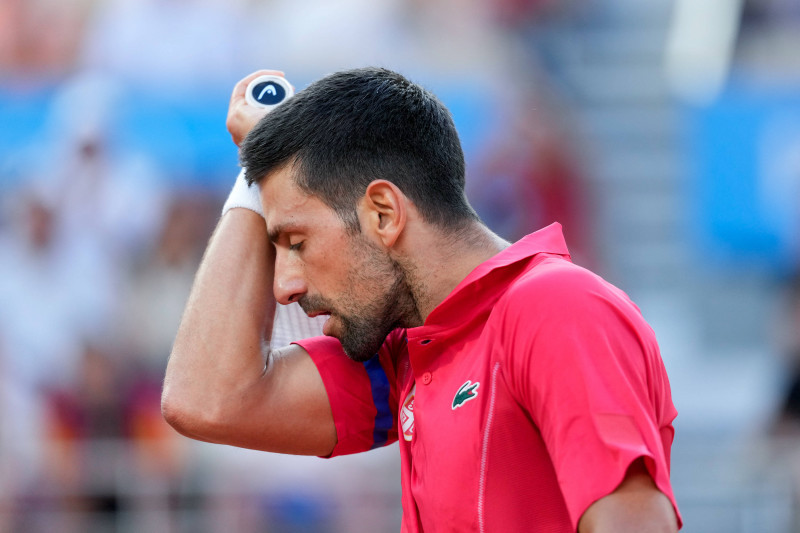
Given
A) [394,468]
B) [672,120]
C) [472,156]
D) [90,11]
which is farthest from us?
[672,120]

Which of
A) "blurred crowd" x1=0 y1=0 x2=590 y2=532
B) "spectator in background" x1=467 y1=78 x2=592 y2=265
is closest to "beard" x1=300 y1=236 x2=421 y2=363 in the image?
"blurred crowd" x1=0 y1=0 x2=590 y2=532

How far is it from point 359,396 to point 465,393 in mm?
547

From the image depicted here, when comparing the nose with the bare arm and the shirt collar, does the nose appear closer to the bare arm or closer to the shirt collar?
the shirt collar

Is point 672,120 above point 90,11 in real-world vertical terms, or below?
below

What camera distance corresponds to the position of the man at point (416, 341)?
1.53 metres

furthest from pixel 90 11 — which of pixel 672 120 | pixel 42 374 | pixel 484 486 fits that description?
pixel 484 486

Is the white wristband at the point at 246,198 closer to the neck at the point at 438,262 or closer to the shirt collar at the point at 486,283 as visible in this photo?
the neck at the point at 438,262

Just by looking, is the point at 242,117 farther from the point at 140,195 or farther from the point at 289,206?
the point at 140,195

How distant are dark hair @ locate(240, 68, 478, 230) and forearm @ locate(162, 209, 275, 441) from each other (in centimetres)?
27

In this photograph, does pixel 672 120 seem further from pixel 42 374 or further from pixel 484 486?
pixel 484 486

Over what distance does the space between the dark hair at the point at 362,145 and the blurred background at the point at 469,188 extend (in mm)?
3536

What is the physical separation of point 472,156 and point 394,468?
6.39 feet

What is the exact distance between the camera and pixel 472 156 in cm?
626

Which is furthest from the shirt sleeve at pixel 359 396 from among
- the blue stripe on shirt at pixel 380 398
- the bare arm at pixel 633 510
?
the bare arm at pixel 633 510
